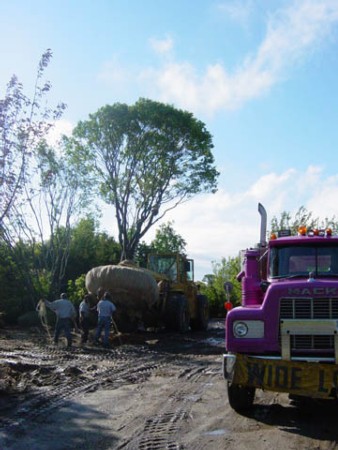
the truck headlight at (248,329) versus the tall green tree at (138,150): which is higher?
the tall green tree at (138,150)

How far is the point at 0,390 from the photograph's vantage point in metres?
9.04

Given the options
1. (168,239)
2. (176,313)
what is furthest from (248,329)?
(168,239)

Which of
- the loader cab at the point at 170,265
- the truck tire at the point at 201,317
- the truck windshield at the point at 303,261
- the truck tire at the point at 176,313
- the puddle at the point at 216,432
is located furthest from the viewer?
the truck tire at the point at 201,317

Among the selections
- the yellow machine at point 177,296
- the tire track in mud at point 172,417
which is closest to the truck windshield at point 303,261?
the tire track in mud at point 172,417

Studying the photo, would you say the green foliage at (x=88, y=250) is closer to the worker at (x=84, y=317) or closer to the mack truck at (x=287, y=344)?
the worker at (x=84, y=317)

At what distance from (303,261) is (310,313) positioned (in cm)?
129

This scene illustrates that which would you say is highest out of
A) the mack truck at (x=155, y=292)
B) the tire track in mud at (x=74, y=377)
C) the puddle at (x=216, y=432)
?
the mack truck at (x=155, y=292)

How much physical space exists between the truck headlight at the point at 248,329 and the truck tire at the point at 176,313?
12597 millimetres

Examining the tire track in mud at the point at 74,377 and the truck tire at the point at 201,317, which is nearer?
the tire track in mud at the point at 74,377

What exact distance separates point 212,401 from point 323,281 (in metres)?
2.62

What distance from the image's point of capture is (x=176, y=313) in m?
19.7

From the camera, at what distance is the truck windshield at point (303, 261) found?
8.04 meters

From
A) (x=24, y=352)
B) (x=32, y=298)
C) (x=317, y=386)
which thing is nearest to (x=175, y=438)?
(x=317, y=386)

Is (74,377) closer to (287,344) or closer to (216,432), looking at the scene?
(216,432)
